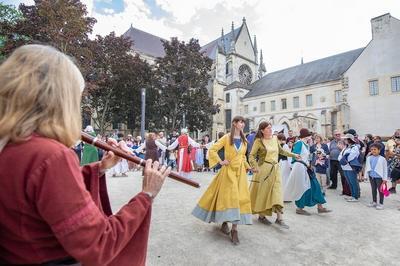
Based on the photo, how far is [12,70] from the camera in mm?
1129

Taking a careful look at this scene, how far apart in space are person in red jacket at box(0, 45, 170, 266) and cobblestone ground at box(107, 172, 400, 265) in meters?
2.79

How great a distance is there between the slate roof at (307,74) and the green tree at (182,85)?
15.5m

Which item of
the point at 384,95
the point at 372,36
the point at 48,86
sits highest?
the point at 372,36

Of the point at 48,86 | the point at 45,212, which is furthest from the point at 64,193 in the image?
the point at 48,86

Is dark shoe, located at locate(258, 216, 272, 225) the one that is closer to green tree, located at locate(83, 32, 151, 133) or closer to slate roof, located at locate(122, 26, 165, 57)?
green tree, located at locate(83, 32, 151, 133)

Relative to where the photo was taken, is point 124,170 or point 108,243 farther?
point 124,170

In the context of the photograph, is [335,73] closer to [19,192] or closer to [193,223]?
[193,223]

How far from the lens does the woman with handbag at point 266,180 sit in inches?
208

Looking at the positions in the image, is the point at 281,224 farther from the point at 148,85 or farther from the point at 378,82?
the point at 378,82

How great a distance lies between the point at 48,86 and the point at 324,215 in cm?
646

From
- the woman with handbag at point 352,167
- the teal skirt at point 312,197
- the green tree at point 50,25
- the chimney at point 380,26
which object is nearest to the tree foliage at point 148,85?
the green tree at point 50,25

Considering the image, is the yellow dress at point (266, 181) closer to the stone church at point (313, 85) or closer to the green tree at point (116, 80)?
the stone church at point (313, 85)

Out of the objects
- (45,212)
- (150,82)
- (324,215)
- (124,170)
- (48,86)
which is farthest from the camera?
(150,82)

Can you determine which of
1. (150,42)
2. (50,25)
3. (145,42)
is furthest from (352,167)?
(150,42)
